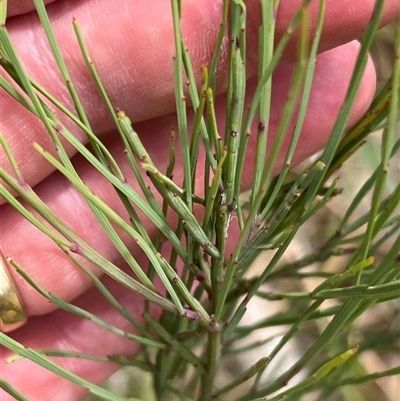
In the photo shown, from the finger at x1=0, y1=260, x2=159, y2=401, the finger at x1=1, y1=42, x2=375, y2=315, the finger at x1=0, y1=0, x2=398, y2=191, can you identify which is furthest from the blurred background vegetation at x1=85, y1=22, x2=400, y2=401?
the finger at x1=0, y1=0, x2=398, y2=191

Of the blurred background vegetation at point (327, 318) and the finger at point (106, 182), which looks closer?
the finger at point (106, 182)

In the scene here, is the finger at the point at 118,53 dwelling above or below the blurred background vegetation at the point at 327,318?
above

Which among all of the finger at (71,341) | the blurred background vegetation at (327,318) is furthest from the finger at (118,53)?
the blurred background vegetation at (327,318)

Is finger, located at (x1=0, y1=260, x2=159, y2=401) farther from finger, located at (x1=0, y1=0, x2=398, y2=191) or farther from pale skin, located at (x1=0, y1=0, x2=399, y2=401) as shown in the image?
finger, located at (x1=0, y1=0, x2=398, y2=191)

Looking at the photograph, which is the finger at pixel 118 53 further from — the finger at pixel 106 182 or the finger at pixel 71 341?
the finger at pixel 71 341

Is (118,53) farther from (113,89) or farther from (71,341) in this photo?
(71,341)

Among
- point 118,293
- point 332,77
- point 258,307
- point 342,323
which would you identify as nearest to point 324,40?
point 332,77

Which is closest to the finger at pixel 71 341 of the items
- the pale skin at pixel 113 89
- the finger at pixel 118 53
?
the pale skin at pixel 113 89
